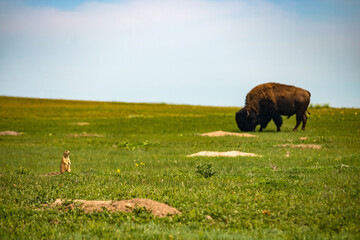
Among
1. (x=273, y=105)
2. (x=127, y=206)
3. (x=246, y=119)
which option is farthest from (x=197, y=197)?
(x=246, y=119)

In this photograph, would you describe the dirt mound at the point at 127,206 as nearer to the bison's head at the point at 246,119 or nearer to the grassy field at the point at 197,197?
the grassy field at the point at 197,197

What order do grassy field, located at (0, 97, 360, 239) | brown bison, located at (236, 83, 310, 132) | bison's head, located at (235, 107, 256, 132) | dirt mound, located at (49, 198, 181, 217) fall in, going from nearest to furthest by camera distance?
grassy field, located at (0, 97, 360, 239)
dirt mound, located at (49, 198, 181, 217)
brown bison, located at (236, 83, 310, 132)
bison's head, located at (235, 107, 256, 132)

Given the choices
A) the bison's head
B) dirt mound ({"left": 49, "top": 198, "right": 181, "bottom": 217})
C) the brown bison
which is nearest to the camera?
dirt mound ({"left": 49, "top": 198, "right": 181, "bottom": 217})

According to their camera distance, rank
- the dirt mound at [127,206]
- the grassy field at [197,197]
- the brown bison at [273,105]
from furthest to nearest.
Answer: the brown bison at [273,105]
the dirt mound at [127,206]
the grassy field at [197,197]

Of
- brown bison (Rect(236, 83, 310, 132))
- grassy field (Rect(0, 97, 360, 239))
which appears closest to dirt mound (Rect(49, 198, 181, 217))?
grassy field (Rect(0, 97, 360, 239))

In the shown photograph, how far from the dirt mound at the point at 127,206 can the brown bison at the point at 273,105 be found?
93.0ft

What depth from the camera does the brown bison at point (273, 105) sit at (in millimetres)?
37000

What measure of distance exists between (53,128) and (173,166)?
27.5 meters

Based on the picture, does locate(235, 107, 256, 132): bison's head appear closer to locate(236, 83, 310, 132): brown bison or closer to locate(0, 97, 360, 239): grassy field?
locate(236, 83, 310, 132): brown bison

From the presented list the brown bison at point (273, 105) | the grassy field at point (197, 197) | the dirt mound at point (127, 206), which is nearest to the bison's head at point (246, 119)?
the brown bison at point (273, 105)

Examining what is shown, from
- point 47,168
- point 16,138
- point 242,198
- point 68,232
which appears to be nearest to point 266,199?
point 242,198

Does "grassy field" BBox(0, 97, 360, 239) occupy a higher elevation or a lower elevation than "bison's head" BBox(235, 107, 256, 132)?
lower

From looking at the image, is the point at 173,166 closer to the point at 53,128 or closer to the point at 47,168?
the point at 47,168

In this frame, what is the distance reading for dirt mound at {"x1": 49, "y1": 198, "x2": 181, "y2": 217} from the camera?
9.16 metres
